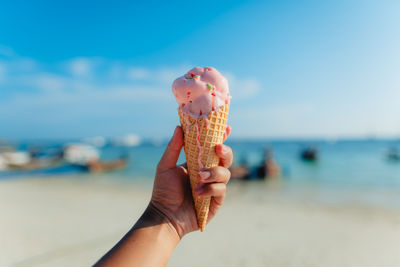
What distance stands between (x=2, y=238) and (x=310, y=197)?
1101cm

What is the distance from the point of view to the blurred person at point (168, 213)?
1693 mm

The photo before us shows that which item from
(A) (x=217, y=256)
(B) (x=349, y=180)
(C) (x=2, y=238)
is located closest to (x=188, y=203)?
(A) (x=217, y=256)

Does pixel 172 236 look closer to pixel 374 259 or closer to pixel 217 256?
pixel 217 256

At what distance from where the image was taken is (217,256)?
4.78 m

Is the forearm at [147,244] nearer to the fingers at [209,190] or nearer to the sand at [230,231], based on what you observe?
the fingers at [209,190]

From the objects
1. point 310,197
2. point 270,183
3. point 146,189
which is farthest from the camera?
point 270,183

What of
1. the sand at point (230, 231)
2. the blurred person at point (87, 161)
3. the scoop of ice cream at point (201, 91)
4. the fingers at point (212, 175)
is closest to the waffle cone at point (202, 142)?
the scoop of ice cream at point (201, 91)

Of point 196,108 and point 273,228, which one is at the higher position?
point 196,108

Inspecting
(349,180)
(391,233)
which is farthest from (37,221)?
(349,180)

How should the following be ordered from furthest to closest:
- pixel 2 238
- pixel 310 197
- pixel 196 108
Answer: pixel 310 197
pixel 2 238
pixel 196 108

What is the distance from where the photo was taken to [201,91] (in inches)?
83.7

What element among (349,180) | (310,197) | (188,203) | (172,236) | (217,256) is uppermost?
(188,203)

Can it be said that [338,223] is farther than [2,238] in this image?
Yes

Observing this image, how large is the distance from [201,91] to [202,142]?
50cm
